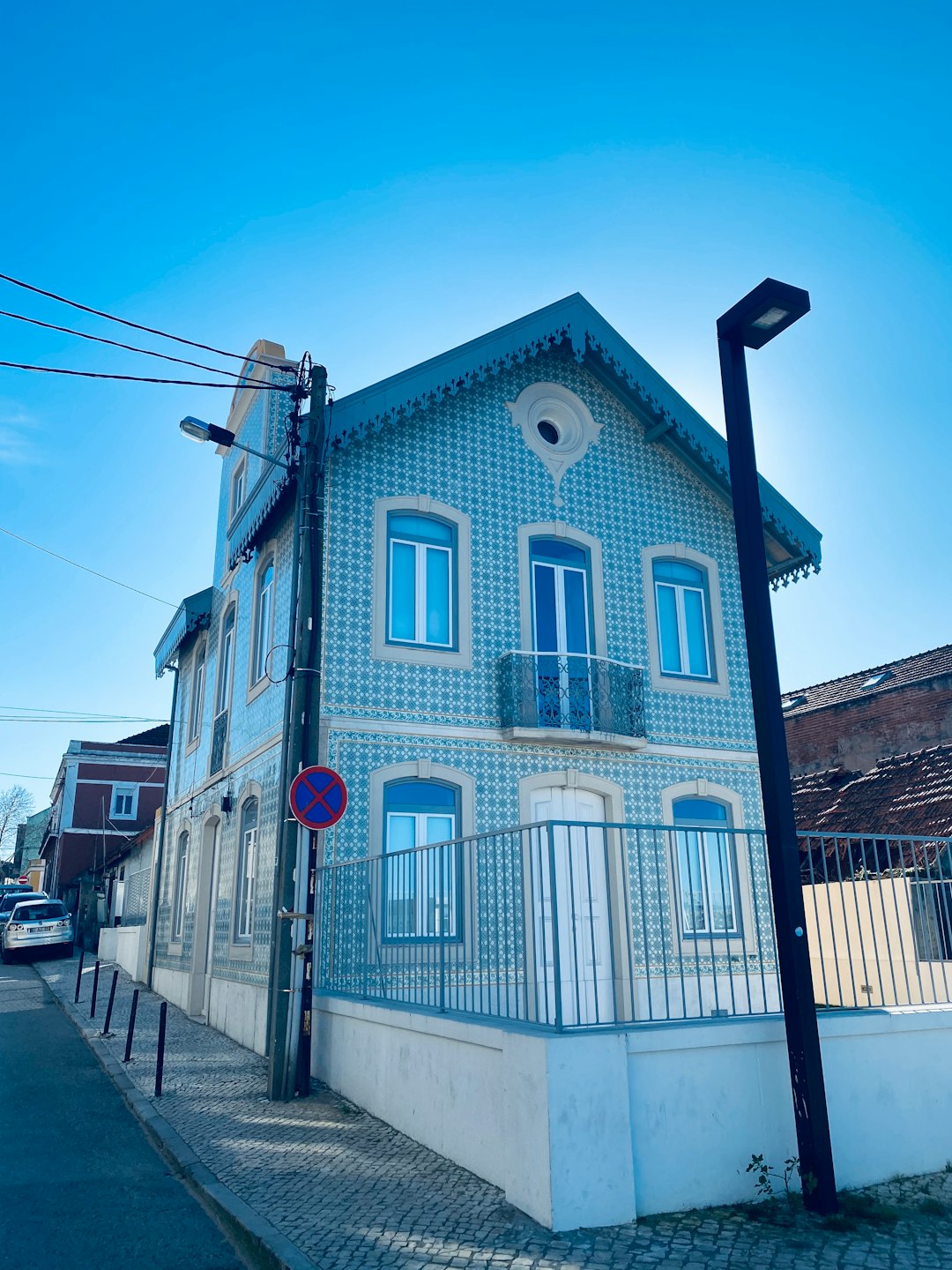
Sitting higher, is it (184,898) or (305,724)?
(305,724)

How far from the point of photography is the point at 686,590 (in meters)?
15.5

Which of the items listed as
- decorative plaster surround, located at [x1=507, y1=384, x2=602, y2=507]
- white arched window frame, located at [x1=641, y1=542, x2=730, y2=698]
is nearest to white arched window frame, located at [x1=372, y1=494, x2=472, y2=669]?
decorative plaster surround, located at [x1=507, y1=384, x2=602, y2=507]

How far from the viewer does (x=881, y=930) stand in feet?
27.0

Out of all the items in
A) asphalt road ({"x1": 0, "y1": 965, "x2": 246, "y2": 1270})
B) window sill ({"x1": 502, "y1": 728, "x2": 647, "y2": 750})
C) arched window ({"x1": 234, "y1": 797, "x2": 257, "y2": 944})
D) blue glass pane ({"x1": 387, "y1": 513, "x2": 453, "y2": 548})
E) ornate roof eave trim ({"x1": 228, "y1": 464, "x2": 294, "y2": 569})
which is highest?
ornate roof eave trim ({"x1": 228, "y1": 464, "x2": 294, "y2": 569})

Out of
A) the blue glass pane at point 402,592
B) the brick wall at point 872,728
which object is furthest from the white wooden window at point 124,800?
the blue glass pane at point 402,592

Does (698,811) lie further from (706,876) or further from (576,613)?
(706,876)

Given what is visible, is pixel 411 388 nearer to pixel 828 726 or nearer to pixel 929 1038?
pixel 929 1038

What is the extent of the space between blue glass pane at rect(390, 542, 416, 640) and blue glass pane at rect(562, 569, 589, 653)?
7.68 feet

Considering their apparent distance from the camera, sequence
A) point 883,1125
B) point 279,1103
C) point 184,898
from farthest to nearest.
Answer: point 184,898 < point 279,1103 < point 883,1125

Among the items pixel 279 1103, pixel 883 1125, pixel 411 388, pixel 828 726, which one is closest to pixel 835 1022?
pixel 883 1125

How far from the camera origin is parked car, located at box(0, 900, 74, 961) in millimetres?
30125

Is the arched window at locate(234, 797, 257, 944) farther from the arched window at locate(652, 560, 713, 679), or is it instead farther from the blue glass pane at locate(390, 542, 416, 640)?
the arched window at locate(652, 560, 713, 679)

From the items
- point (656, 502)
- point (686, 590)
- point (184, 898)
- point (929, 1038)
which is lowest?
point (929, 1038)

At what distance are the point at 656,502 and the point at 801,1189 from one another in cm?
1064
